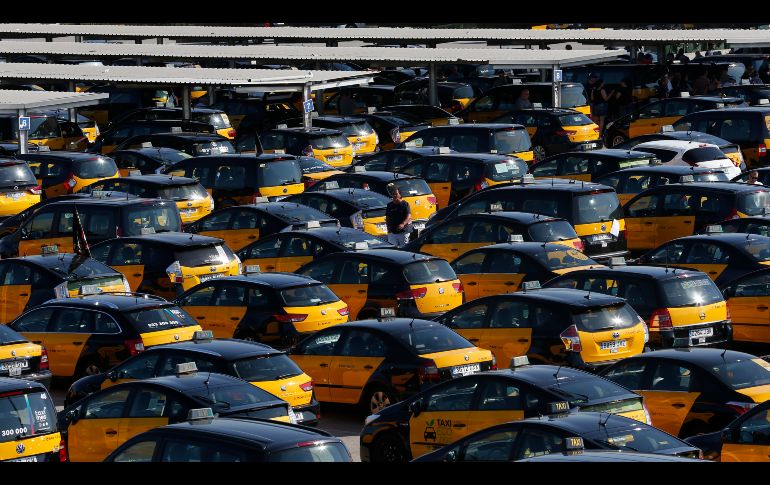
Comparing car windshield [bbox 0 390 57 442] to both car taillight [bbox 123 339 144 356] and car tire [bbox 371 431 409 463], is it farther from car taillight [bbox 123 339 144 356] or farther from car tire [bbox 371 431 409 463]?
car taillight [bbox 123 339 144 356]

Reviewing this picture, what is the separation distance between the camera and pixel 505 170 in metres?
27.7

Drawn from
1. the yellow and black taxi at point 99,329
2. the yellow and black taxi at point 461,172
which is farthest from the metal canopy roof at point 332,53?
the yellow and black taxi at point 99,329

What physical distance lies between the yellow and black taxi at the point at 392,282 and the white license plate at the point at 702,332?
330cm

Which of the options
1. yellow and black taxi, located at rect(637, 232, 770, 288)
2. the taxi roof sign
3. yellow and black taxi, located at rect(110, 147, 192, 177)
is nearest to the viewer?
the taxi roof sign

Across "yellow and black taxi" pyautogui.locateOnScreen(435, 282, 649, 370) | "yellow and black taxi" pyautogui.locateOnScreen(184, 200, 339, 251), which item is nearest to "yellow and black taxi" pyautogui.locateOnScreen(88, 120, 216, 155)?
"yellow and black taxi" pyautogui.locateOnScreen(184, 200, 339, 251)

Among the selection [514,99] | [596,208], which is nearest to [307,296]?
[596,208]

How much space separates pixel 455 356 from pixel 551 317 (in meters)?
1.46

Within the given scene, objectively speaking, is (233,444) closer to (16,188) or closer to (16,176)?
(16,188)

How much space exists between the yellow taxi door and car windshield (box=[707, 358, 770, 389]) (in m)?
5.26

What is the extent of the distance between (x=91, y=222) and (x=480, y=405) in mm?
12553

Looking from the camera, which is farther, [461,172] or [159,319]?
[461,172]

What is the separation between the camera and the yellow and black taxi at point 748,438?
1104 cm

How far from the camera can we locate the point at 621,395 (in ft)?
39.4

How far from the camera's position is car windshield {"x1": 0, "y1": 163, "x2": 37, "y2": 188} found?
1112 inches
